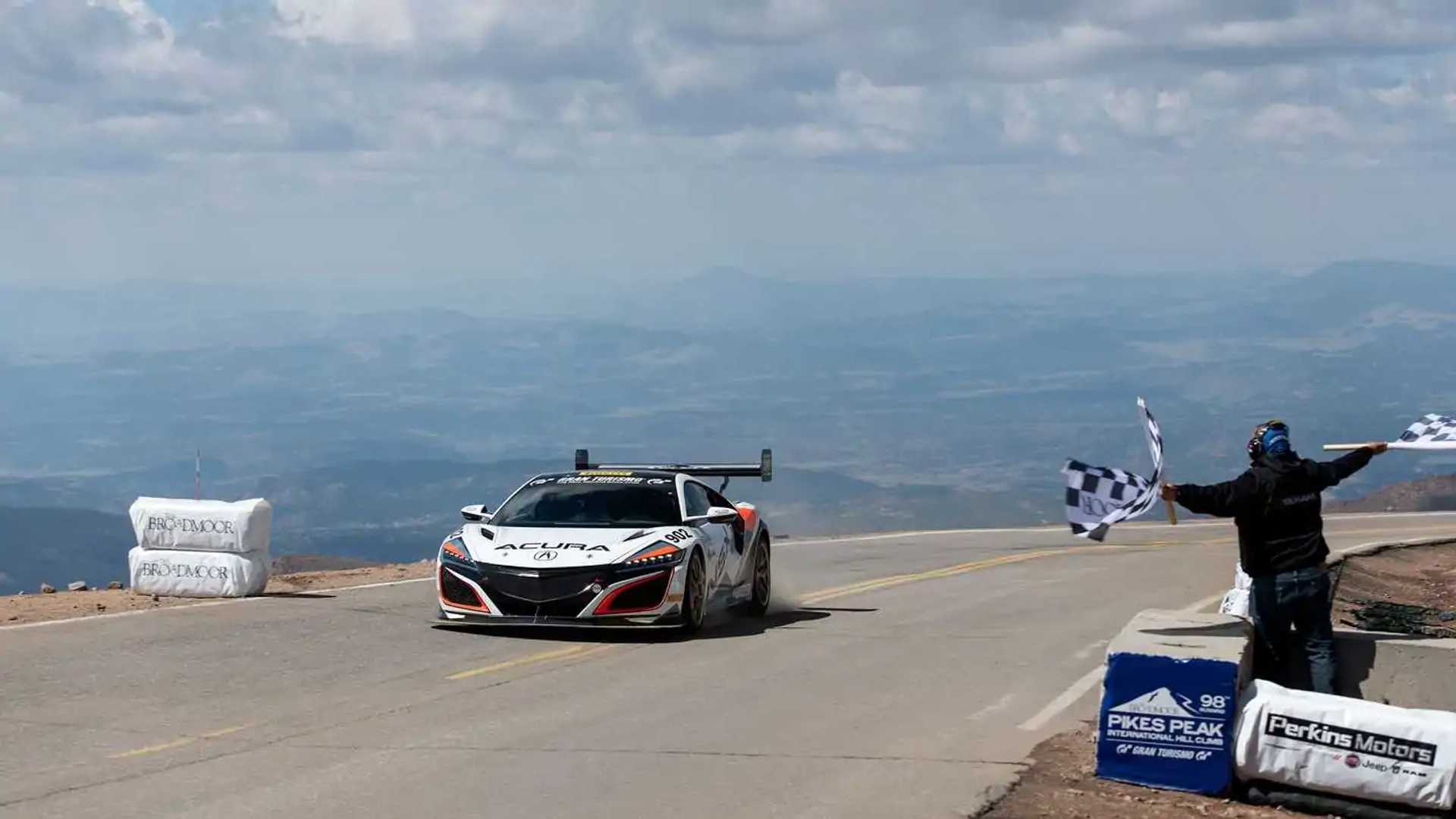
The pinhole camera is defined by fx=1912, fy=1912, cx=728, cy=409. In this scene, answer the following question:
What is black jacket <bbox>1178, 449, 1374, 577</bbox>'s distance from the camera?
9.95m

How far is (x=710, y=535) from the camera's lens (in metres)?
15.9

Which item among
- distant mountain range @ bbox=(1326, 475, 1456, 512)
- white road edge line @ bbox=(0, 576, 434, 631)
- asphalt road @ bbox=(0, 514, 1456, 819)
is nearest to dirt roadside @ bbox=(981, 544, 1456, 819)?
asphalt road @ bbox=(0, 514, 1456, 819)

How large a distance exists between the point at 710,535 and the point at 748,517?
4.67 ft

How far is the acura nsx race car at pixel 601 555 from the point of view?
14.5 metres

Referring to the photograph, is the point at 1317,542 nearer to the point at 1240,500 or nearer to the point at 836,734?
the point at 1240,500

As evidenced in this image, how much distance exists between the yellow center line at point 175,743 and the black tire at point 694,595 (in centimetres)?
505

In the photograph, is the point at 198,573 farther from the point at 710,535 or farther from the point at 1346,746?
the point at 1346,746

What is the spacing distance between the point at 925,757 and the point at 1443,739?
2551 millimetres

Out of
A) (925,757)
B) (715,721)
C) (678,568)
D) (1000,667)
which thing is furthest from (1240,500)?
(678,568)

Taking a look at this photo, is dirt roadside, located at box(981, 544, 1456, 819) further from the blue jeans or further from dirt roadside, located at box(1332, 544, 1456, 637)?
dirt roadside, located at box(1332, 544, 1456, 637)

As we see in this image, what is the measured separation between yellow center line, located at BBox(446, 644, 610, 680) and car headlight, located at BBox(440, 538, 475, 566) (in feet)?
3.90

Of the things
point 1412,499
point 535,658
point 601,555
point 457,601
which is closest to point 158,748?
point 535,658

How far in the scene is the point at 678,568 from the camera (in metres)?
14.9

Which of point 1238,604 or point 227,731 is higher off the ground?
point 1238,604
